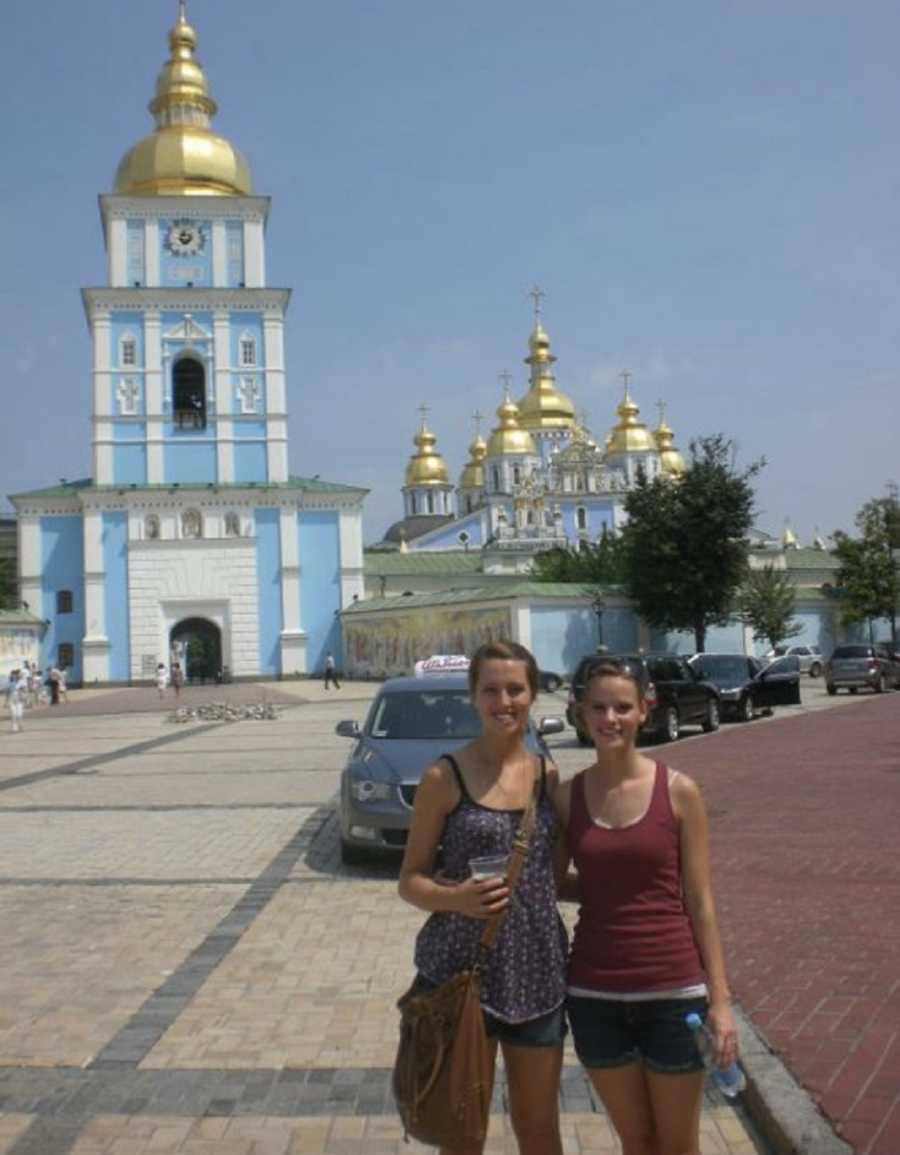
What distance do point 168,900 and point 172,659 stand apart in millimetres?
46312

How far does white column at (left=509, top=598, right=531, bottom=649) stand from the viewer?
144ft

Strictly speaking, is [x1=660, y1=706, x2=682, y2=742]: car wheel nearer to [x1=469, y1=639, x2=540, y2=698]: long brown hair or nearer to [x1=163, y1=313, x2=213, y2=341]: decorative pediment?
[x1=469, y1=639, x2=540, y2=698]: long brown hair

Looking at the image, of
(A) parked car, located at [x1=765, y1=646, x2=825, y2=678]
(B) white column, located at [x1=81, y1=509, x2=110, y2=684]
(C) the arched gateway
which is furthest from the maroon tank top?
(C) the arched gateway

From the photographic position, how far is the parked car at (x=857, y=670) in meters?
34.4

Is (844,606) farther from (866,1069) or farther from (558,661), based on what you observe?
(866,1069)

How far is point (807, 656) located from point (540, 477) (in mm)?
33804

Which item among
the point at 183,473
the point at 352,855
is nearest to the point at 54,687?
the point at 183,473

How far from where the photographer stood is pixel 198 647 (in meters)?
60.0

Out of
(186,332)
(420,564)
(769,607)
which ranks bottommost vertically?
(769,607)

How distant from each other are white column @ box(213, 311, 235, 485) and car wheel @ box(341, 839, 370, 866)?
45855 mm

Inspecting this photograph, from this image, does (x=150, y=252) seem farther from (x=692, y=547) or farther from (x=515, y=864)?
(x=515, y=864)

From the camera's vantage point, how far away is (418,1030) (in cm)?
312

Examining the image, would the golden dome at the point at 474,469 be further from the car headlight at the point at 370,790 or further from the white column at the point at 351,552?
the car headlight at the point at 370,790

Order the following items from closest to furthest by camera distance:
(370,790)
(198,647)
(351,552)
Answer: (370,790) → (351,552) → (198,647)
